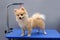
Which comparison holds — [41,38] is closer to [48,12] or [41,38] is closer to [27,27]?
[27,27]

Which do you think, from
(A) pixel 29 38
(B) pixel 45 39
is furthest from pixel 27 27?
(B) pixel 45 39

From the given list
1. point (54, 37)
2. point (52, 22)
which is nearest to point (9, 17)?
point (52, 22)

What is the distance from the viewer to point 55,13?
2.12 metres

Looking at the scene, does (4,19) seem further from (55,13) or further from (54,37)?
(54,37)

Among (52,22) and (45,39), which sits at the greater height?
(52,22)

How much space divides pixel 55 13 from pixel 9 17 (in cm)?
70

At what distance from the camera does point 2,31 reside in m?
2.16

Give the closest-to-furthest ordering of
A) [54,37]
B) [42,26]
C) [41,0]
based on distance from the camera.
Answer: [54,37] < [42,26] < [41,0]

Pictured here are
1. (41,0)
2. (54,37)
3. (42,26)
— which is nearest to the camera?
(54,37)

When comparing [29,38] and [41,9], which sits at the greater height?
[41,9]

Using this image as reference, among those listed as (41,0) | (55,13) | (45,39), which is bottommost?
(45,39)

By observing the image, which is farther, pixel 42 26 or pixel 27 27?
pixel 42 26

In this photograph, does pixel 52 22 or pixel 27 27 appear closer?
pixel 27 27

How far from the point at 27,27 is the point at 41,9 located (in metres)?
0.60
